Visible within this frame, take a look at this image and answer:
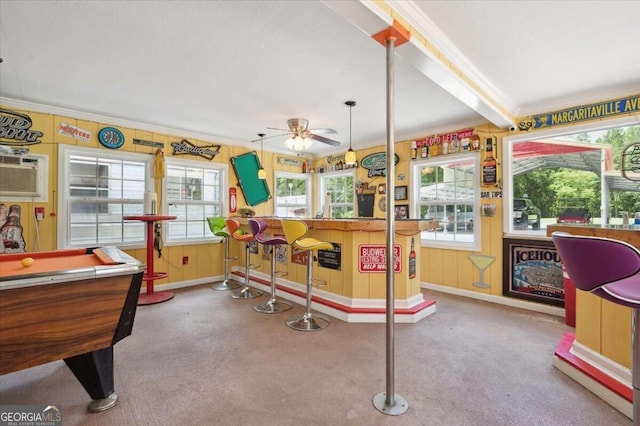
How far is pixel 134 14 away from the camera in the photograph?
209 centimetres

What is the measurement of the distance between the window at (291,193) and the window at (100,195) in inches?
97.7

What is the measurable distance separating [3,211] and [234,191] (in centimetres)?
296

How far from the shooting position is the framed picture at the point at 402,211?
16.9 feet

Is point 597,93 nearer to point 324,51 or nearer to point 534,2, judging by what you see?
point 534,2

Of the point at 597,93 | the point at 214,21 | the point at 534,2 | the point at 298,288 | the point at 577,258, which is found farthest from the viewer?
the point at 298,288

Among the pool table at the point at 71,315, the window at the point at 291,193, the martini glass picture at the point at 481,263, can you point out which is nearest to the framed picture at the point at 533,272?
the martini glass picture at the point at 481,263

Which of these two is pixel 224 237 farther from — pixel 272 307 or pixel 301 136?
pixel 301 136

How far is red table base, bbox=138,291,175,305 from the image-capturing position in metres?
3.95

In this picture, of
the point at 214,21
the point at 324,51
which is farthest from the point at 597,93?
the point at 214,21

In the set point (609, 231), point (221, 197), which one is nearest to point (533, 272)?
point (609, 231)

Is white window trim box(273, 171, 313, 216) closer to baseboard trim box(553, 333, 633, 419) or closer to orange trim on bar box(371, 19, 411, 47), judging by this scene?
orange trim on bar box(371, 19, 411, 47)

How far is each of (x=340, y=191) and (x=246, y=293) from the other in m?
3.04

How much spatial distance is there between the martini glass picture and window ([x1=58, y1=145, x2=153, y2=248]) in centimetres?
494

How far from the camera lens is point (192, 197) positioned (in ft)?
16.9
